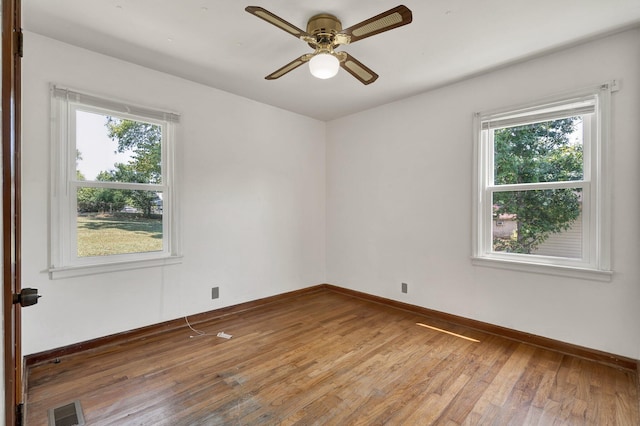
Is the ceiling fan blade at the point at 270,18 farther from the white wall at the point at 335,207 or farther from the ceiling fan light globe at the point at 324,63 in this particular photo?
the white wall at the point at 335,207

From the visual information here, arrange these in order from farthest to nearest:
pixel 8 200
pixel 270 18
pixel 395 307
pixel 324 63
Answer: pixel 395 307 → pixel 324 63 → pixel 270 18 → pixel 8 200

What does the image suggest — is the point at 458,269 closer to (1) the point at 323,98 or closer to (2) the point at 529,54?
(2) the point at 529,54

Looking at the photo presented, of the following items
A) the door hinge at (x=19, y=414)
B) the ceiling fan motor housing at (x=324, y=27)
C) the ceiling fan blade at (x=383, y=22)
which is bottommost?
the door hinge at (x=19, y=414)

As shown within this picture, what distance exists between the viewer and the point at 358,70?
242 cm

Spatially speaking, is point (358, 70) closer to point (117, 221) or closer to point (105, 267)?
point (117, 221)

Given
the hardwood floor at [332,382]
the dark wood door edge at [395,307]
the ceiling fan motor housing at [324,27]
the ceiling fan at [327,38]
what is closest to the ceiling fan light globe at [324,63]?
the ceiling fan at [327,38]

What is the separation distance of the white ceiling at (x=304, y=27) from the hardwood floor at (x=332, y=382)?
2608 mm

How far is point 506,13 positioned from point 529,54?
31.0 inches

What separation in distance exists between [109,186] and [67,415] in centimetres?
180

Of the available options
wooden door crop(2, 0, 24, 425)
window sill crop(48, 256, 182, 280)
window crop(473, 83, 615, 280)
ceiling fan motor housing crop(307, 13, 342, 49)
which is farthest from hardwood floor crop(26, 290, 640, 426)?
ceiling fan motor housing crop(307, 13, 342, 49)

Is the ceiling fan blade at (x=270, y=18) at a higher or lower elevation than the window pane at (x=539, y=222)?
higher

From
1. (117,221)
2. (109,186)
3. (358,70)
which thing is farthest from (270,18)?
(117,221)

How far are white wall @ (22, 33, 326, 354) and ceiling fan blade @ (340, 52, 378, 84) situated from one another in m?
1.79

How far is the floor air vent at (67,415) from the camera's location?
1.76 meters
